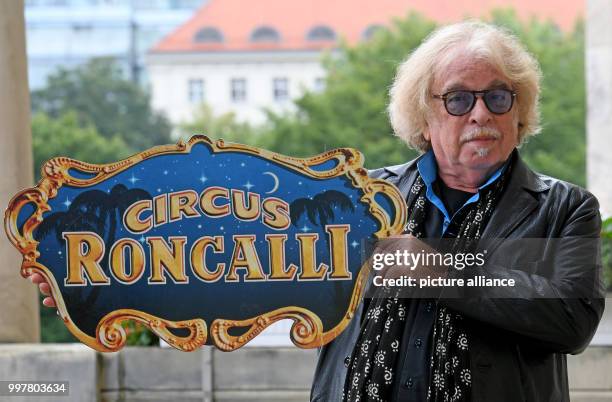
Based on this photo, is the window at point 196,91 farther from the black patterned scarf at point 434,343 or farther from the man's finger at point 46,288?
the black patterned scarf at point 434,343

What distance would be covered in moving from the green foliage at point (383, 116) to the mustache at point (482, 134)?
4125cm

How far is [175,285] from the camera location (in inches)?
95.3

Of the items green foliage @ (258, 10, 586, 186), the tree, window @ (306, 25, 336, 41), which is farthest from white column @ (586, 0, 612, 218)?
window @ (306, 25, 336, 41)

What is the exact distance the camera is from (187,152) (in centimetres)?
243

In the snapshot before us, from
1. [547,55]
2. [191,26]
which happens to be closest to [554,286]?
[547,55]

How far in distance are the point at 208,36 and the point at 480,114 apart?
8560 centimetres

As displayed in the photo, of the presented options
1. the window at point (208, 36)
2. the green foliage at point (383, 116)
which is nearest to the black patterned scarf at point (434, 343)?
the green foliage at point (383, 116)

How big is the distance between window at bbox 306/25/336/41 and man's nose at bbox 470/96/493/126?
85.2 m

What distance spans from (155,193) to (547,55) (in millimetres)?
47464

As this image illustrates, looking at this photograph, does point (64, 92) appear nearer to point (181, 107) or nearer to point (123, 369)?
point (181, 107)

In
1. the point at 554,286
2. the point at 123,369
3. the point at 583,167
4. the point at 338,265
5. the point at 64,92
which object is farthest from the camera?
the point at 64,92

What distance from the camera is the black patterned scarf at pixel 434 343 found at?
2.24m

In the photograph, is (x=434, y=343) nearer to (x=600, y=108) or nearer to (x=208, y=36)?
(x=600, y=108)

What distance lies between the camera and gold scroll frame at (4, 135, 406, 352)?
239 centimetres
